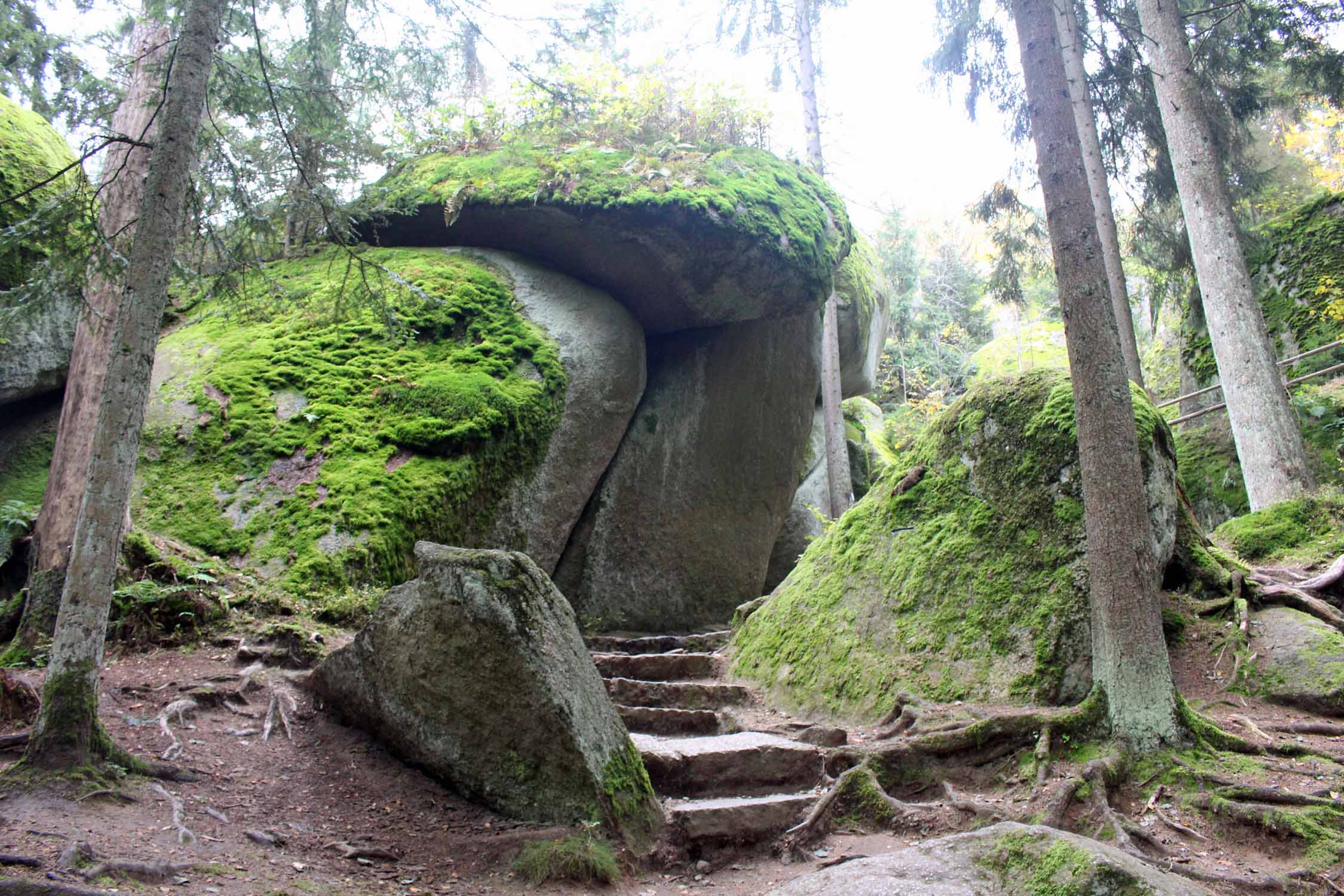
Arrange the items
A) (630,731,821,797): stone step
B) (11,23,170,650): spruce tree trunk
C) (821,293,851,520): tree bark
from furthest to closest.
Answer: (821,293,851,520): tree bark
(11,23,170,650): spruce tree trunk
(630,731,821,797): stone step

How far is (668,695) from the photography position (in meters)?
6.42

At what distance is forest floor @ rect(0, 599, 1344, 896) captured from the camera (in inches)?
121

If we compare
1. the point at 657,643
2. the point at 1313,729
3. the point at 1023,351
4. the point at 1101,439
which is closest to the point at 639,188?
the point at 657,643

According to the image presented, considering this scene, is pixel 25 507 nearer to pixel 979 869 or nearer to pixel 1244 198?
pixel 979 869

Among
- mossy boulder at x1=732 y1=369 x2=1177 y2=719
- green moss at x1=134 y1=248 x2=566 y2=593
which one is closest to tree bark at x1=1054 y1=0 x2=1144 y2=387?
mossy boulder at x1=732 y1=369 x2=1177 y2=719

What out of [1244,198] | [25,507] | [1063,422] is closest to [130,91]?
[25,507]

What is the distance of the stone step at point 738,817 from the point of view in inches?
163

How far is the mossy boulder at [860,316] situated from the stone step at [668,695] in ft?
29.5

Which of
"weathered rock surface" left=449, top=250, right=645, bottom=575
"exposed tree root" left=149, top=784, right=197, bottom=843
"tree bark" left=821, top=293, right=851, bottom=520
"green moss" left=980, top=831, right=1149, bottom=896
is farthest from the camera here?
"tree bark" left=821, top=293, right=851, bottom=520

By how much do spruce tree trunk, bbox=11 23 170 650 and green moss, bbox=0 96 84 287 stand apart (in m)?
1.31

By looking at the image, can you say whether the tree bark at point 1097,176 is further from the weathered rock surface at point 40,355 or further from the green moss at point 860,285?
the weathered rock surface at point 40,355

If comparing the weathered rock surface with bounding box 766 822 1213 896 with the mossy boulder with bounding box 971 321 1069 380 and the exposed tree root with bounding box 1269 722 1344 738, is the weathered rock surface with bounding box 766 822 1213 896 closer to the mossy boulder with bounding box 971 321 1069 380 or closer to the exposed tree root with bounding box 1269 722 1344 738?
the exposed tree root with bounding box 1269 722 1344 738

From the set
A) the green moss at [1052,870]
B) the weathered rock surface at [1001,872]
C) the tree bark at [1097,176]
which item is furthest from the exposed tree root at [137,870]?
the tree bark at [1097,176]

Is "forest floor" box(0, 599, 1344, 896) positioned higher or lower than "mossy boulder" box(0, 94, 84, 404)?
lower
